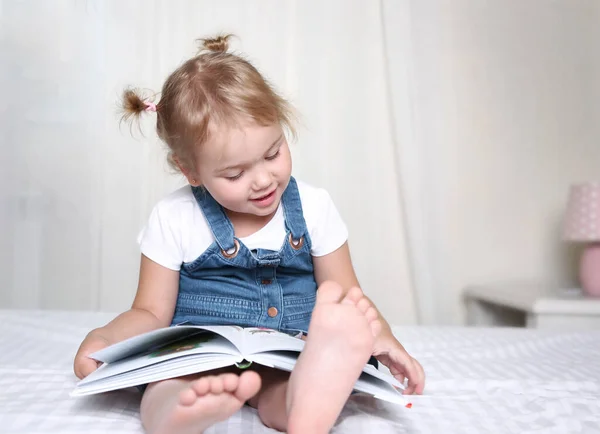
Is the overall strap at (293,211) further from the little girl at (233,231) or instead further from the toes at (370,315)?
the toes at (370,315)

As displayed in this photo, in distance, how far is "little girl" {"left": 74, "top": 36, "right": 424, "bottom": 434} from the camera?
1.00m

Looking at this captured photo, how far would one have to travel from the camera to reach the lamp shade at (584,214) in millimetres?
1968

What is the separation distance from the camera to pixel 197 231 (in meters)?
1.15

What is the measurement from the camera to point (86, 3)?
7.17 feet

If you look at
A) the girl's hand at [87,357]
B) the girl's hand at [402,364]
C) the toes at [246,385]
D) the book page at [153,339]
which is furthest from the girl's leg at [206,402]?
the girl's hand at [402,364]

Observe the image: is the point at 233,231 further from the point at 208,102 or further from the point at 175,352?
the point at 175,352

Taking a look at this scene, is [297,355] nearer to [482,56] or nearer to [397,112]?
[397,112]

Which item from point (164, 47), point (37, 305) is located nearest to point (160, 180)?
point (164, 47)

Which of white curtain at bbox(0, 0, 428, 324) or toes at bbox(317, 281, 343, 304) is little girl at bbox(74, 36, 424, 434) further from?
white curtain at bbox(0, 0, 428, 324)

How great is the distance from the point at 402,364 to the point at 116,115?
1.53 meters

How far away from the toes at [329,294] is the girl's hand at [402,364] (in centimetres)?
21

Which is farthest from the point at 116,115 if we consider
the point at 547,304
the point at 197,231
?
the point at 547,304

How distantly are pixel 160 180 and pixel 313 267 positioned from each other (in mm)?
1093

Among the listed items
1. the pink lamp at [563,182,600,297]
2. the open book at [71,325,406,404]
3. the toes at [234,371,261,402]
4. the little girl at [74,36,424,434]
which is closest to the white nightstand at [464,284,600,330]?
the pink lamp at [563,182,600,297]
